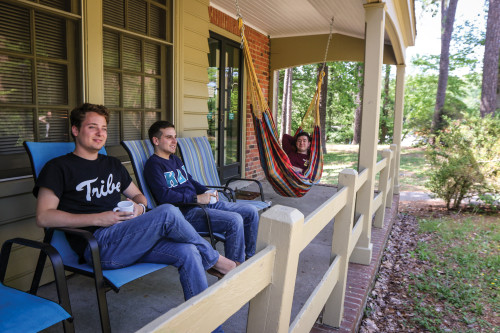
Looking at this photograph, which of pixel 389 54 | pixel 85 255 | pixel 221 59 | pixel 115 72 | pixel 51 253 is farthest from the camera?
pixel 389 54

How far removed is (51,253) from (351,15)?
4.64 m

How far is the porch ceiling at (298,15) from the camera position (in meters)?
4.62

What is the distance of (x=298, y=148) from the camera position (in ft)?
16.0

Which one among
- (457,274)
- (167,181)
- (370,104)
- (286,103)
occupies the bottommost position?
(457,274)

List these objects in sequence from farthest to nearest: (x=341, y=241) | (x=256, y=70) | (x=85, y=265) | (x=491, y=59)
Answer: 1. (x=491, y=59)
2. (x=256, y=70)
3. (x=341, y=241)
4. (x=85, y=265)

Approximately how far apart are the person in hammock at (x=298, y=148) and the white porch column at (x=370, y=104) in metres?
1.74

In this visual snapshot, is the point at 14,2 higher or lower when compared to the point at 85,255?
higher

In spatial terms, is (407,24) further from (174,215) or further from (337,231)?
(174,215)

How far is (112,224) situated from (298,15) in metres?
4.64

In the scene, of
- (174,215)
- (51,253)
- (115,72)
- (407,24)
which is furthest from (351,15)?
(51,253)

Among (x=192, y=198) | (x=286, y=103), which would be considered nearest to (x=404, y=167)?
(x=286, y=103)

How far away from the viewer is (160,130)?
2.68 metres

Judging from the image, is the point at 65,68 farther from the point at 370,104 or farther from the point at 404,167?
the point at 404,167

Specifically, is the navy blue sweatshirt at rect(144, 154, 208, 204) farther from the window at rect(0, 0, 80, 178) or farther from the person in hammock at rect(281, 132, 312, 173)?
the person in hammock at rect(281, 132, 312, 173)
